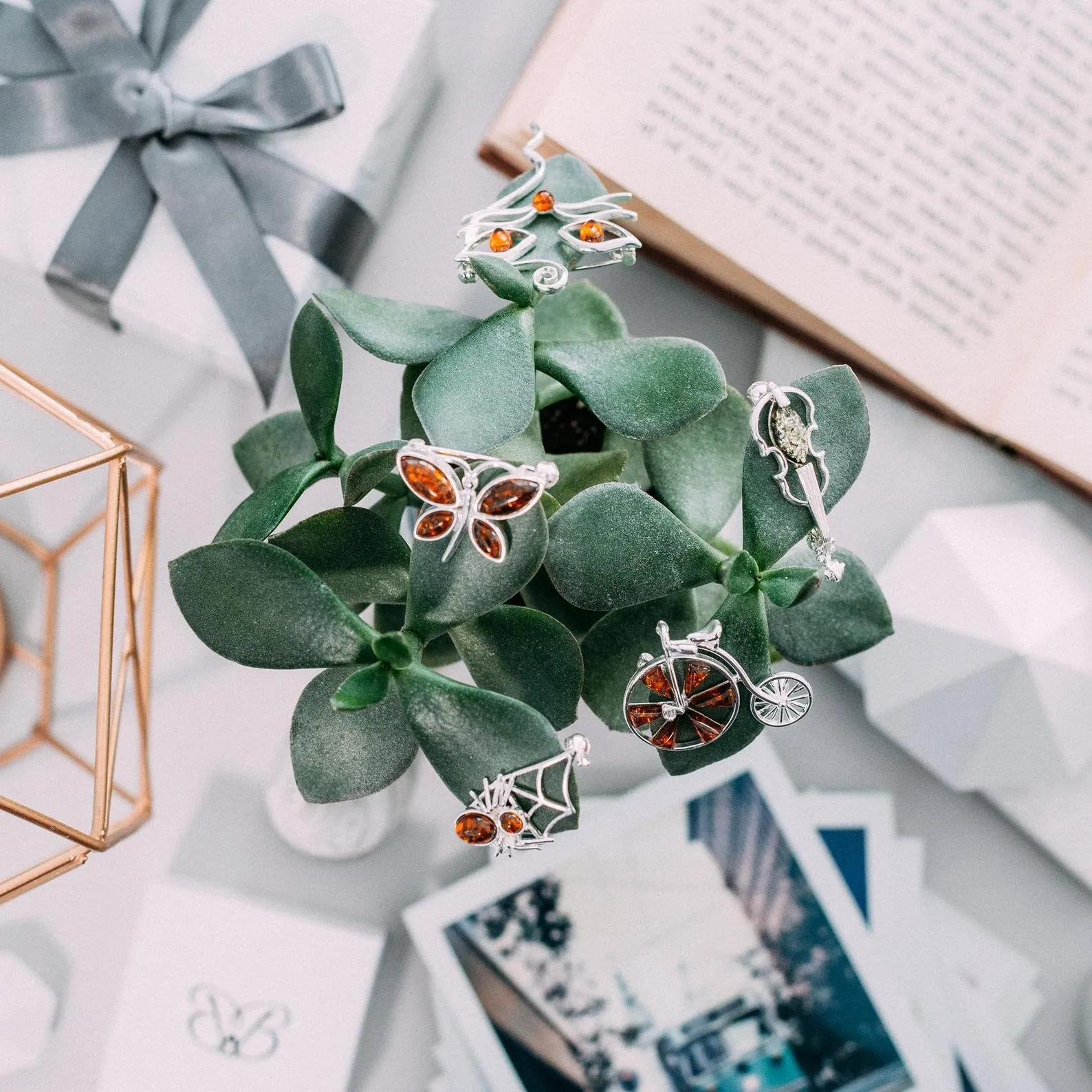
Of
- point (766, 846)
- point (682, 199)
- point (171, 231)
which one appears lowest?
point (766, 846)

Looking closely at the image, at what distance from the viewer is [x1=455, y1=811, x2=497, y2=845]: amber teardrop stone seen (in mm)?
288

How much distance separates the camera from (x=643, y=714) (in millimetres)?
307

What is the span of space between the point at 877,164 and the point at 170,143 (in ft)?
1.27

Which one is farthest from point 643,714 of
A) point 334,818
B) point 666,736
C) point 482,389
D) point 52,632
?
point 52,632

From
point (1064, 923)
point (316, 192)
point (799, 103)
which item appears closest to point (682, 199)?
point (799, 103)

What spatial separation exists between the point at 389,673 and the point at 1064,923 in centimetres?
56

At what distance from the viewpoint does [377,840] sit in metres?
0.60

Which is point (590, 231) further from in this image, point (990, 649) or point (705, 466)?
point (990, 649)

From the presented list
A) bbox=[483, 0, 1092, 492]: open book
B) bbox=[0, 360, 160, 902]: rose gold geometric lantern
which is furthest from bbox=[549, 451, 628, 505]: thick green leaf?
bbox=[0, 360, 160, 902]: rose gold geometric lantern

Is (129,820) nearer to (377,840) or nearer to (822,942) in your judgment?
(377,840)

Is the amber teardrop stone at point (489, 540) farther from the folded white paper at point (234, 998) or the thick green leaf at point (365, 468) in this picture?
the folded white paper at point (234, 998)

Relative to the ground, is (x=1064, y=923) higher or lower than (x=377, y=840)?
A: higher

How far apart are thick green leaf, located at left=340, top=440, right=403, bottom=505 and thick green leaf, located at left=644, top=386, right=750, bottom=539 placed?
101mm

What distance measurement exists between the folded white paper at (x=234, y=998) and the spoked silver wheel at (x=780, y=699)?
0.38 m
